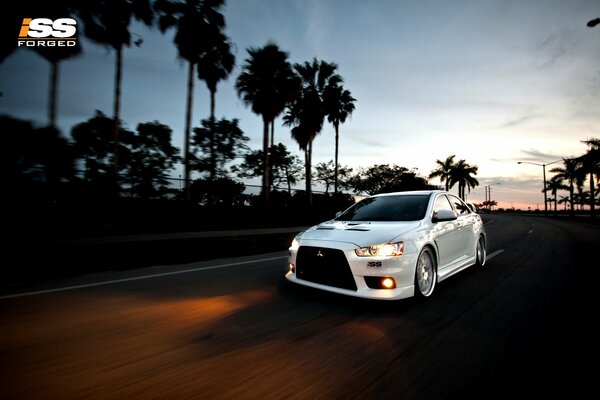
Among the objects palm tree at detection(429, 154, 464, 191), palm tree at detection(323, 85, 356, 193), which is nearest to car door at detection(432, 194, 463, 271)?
palm tree at detection(323, 85, 356, 193)

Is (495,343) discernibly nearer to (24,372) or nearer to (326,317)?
(326,317)

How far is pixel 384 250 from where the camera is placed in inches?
154

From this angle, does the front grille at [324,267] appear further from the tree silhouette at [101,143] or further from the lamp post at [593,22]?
the lamp post at [593,22]

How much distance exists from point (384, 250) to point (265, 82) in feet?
71.4

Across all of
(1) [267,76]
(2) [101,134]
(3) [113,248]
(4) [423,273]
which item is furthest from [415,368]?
(1) [267,76]

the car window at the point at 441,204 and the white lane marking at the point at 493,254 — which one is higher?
the car window at the point at 441,204

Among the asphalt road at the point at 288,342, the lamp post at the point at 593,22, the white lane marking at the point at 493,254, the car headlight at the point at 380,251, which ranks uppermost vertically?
the lamp post at the point at 593,22

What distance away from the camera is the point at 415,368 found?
2570mm

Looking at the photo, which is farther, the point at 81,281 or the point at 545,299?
the point at 81,281

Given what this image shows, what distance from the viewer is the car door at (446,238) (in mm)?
4906

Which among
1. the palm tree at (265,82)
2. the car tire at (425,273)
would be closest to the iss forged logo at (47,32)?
the palm tree at (265,82)

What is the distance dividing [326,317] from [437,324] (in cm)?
123

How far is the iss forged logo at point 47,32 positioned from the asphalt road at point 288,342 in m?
14.0

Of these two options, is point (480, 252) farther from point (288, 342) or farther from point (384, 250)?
point (288, 342)
